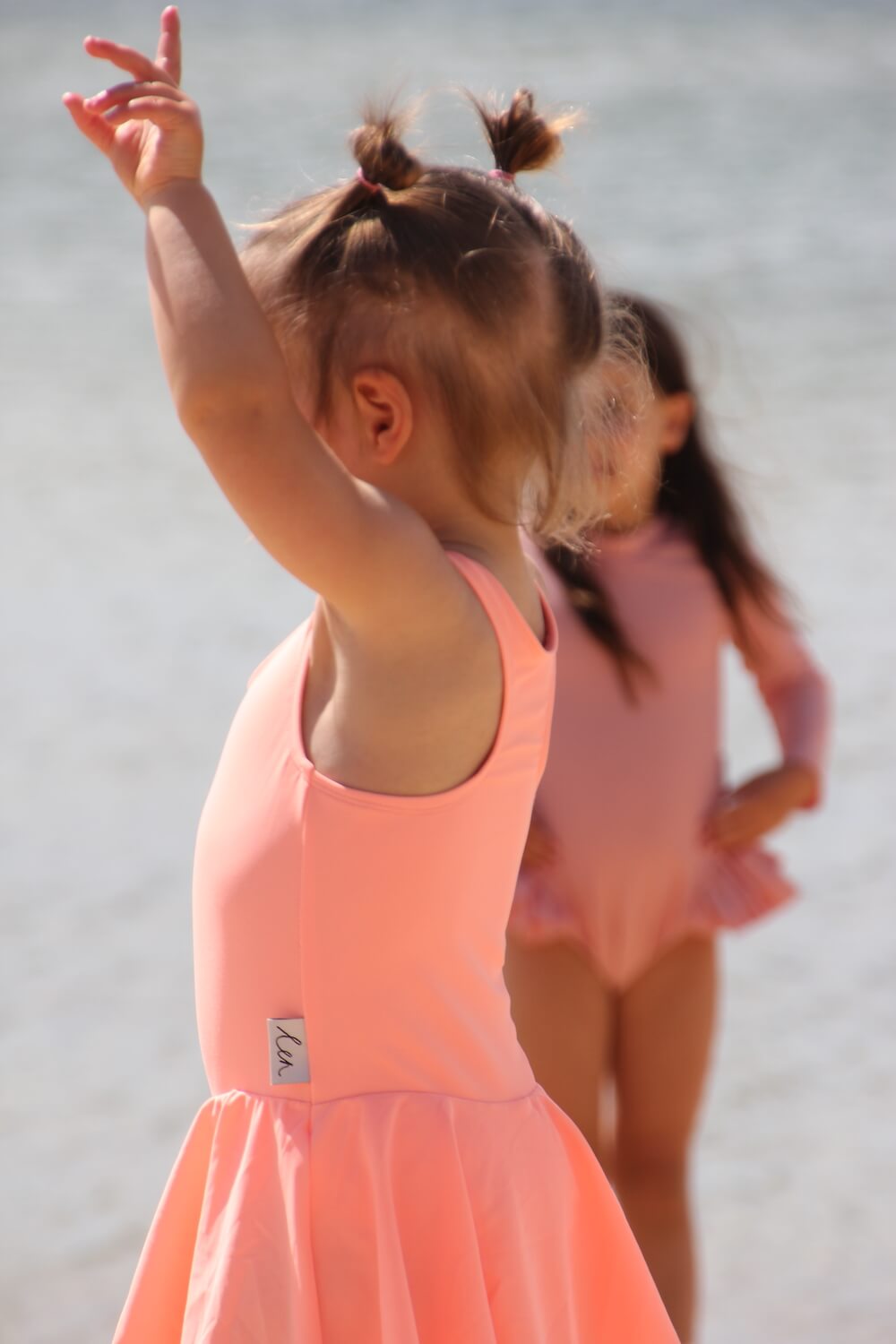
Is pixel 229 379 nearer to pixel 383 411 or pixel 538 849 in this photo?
pixel 383 411

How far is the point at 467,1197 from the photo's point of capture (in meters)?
0.93

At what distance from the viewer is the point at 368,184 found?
0.95 metres

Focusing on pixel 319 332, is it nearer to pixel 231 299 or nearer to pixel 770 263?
pixel 231 299

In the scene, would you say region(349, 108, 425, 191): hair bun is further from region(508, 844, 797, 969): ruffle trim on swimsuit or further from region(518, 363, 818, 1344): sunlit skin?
region(508, 844, 797, 969): ruffle trim on swimsuit

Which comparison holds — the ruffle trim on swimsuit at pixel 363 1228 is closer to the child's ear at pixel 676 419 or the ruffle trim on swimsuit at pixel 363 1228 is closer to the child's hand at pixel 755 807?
the child's hand at pixel 755 807

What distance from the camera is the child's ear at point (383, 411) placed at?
92 cm

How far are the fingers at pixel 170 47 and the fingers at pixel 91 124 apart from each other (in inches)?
1.6

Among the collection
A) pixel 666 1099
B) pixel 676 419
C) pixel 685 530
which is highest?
pixel 676 419

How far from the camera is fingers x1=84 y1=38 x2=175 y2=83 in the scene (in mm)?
824

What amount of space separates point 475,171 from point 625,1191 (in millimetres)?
1140

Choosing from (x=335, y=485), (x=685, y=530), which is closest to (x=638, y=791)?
(x=685, y=530)

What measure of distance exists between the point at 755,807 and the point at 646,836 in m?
0.12

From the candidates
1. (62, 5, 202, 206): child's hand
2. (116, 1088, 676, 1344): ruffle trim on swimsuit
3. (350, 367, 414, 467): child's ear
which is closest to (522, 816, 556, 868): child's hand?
(116, 1088, 676, 1344): ruffle trim on swimsuit

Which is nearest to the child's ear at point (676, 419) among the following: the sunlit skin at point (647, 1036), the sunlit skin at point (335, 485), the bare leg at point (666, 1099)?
the sunlit skin at point (647, 1036)
